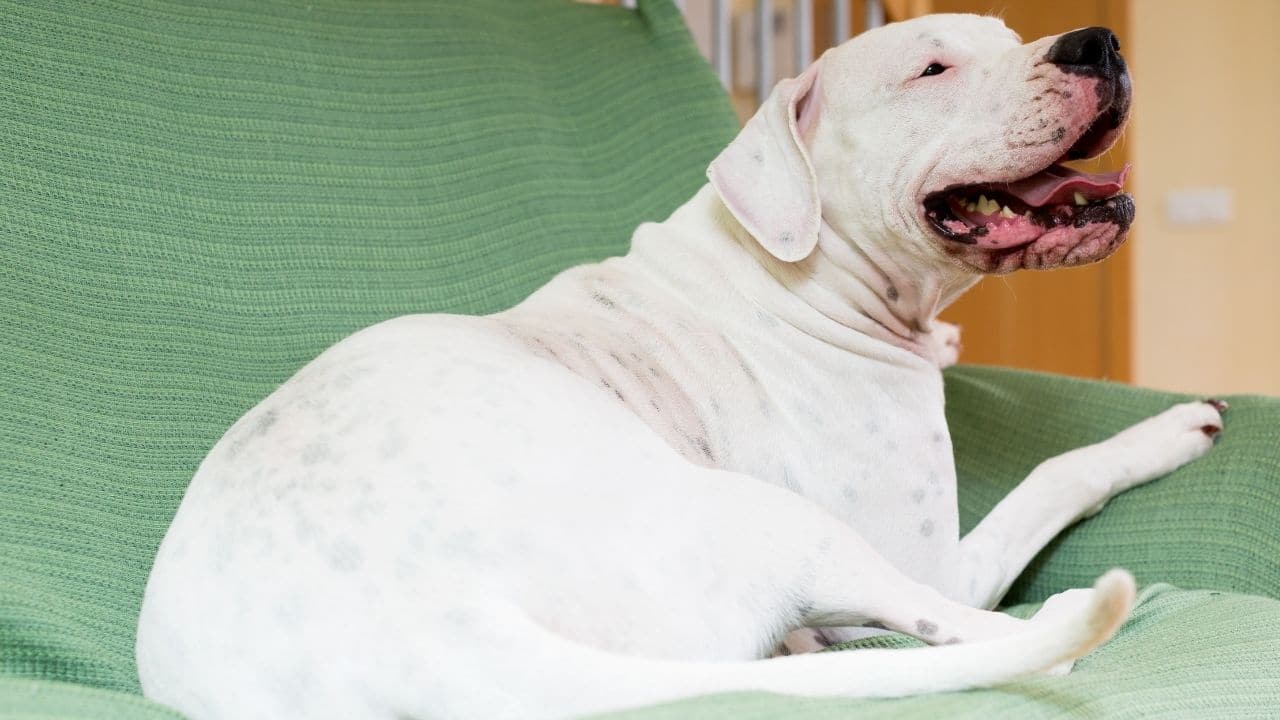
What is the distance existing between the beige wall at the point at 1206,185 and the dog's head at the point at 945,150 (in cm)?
326

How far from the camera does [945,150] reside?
149 cm

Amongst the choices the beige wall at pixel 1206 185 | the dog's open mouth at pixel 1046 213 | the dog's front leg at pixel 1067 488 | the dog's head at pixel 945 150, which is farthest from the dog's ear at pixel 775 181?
the beige wall at pixel 1206 185

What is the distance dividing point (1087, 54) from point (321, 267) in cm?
99

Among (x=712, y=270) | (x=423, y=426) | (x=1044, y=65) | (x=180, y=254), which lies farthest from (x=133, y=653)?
(x=1044, y=65)

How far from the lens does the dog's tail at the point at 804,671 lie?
3.09ft

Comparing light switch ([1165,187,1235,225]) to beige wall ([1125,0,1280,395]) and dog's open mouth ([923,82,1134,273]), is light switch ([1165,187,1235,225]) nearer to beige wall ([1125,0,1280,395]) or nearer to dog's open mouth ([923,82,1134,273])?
beige wall ([1125,0,1280,395])

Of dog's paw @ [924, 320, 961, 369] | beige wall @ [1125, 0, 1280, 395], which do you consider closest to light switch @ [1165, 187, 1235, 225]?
beige wall @ [1125, 0, 1280, 395]

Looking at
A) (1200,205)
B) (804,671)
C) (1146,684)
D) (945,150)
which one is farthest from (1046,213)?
(1200,205)

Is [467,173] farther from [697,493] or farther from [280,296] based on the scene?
[697,493]

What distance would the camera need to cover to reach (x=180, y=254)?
5.15ft

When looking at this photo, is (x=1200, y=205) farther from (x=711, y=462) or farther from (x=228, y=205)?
(x=228, y=205)

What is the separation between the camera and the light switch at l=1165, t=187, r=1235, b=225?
14.8ft

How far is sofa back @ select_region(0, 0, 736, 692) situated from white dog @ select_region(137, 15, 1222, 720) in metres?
0.25

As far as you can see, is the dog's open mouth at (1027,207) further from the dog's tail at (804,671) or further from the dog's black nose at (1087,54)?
the dog's tail at (804,671)
